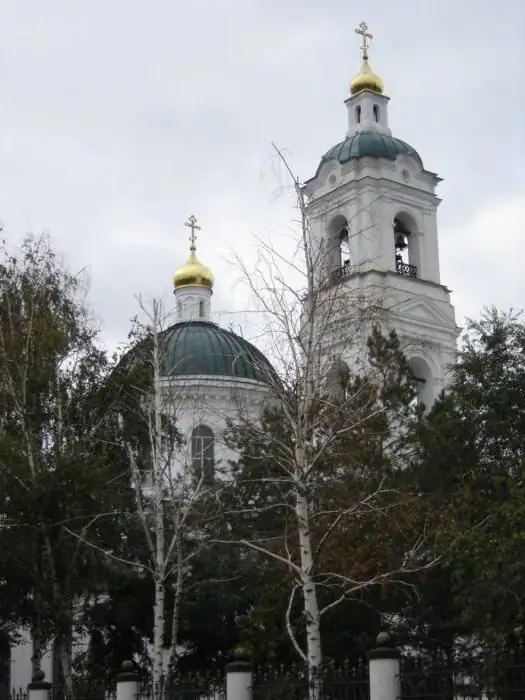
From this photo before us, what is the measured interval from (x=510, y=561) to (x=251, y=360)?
4.54m

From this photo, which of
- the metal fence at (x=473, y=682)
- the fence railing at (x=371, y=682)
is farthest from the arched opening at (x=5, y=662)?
the metal fence at (x=473, y=682)

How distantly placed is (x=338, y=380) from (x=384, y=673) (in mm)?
8320

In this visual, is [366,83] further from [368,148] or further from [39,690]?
[39,690]

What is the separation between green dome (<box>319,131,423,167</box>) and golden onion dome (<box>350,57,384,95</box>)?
1708 mm

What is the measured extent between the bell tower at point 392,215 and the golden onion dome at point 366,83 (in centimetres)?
3

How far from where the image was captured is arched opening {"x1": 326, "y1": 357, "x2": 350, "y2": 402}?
Result: 18.0 meters

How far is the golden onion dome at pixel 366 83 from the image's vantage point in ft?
126

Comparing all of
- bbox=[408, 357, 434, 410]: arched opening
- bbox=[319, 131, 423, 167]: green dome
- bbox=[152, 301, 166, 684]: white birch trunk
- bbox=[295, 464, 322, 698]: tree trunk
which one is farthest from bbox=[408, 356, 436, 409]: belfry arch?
bbox=[295, 464, 322, 698]: tree trunk

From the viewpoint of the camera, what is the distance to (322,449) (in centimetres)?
1603

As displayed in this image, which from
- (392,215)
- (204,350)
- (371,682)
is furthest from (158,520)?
(392,215)

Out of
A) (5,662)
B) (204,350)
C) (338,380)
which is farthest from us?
(204,350)

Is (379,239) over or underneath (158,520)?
over

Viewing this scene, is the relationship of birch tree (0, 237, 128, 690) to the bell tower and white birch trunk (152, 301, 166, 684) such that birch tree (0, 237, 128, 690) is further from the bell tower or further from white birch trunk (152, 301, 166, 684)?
the bell tower

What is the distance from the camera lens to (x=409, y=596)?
1994 cm
